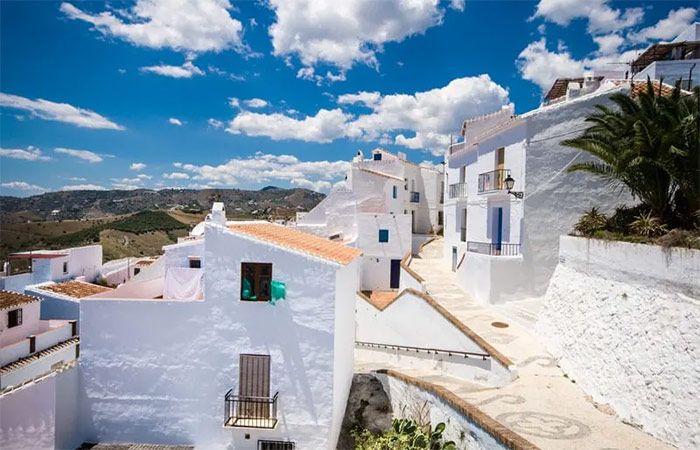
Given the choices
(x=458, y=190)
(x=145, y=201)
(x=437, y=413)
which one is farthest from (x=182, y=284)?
(x=145, y=201)

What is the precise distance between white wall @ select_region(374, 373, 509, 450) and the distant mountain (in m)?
69.0

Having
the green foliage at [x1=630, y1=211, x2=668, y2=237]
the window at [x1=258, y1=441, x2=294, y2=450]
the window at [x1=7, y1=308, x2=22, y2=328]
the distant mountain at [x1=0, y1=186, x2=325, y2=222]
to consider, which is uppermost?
the distant mountain at [x1=0, y1=186, x2=325, y2=222]

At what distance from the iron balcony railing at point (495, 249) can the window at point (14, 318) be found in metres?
21.3

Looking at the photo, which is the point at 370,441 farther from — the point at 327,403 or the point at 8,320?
the point at 8,320

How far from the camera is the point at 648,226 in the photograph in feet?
28.1

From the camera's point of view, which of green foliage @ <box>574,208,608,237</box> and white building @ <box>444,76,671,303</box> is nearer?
green foliage @ <box>574,208,608,237</box>

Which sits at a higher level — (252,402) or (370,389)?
(252,402)

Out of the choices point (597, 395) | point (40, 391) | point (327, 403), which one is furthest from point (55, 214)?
point (597, 395)

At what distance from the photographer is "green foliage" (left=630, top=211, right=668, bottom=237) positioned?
27.7 ft

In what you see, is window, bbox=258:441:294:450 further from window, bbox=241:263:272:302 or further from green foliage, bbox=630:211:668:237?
green foliage, bbox=630:211:668:237

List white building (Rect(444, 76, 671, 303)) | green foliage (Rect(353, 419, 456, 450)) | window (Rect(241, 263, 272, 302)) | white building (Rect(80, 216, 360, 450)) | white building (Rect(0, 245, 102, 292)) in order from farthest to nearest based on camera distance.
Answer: white building (Rect(0, 245, 102, 292)), white building (Rect(444, 76, 671, 303)), window (Rect(241, 263, 272, 302)), white building (Rect(80, 216, 360, 450)), green foliage (Rect(353, 419, 456, 450))

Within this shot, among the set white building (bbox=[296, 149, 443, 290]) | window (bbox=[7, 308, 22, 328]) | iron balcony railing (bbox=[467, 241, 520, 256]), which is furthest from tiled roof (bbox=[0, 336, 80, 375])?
iron balcony railing (bbox=[467, 241, 520, 256])

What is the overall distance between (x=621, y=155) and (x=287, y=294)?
950 cm

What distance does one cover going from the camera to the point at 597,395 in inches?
331
